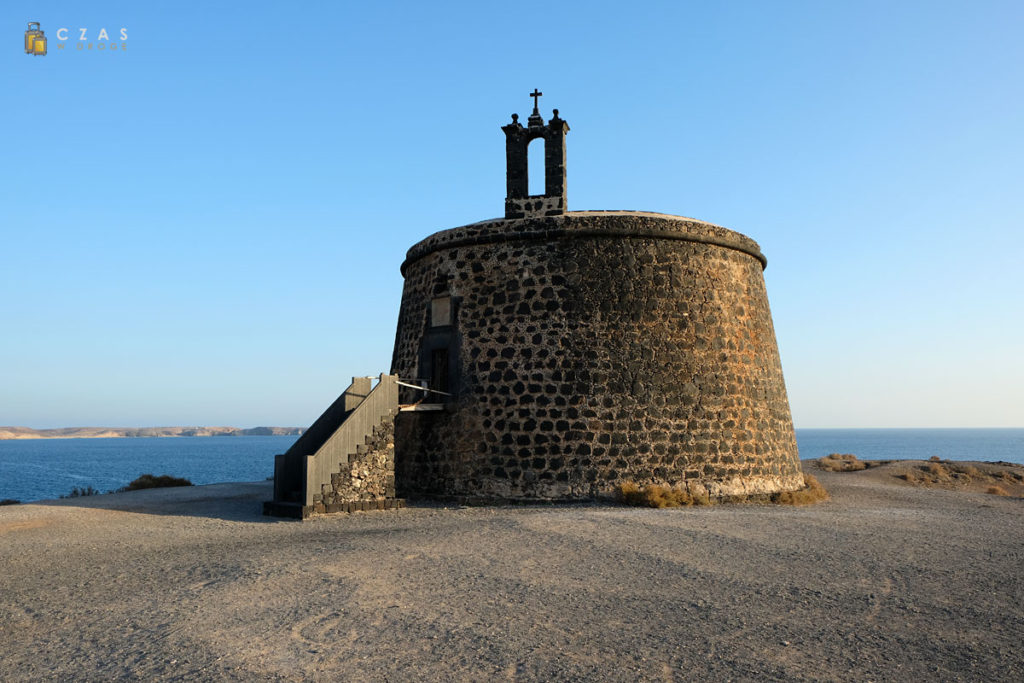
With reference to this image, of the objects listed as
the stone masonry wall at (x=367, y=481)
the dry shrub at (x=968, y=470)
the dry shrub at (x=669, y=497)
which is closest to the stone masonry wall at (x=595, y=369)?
the dry shrub at (x=669, y=497)

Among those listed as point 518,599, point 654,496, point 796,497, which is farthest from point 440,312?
point 518,599

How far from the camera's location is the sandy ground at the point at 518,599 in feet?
17.0

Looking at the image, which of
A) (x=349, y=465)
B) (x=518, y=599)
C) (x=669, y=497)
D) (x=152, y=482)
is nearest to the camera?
(x=518, y=599)

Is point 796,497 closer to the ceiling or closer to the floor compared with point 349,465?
closer to the floor

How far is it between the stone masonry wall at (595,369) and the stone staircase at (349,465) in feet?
5.12

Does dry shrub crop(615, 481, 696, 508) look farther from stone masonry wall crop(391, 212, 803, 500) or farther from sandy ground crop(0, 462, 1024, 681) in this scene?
sandy ground crop(0, 462, 1024, 681)

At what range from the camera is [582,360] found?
46.5ft

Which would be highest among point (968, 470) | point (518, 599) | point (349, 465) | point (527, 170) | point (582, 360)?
point (527, 170)

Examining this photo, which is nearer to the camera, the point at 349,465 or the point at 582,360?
the point at 349,465

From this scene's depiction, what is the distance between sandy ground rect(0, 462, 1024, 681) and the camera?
5172 mm

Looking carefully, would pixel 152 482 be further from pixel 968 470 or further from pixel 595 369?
pixel 968 470

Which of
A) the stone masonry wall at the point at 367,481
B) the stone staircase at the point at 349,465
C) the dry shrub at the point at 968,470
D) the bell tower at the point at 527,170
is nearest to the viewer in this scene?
the stone staircase at the point at 349,465

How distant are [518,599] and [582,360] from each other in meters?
7.80

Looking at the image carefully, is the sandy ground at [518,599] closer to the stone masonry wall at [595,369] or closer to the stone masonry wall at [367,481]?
the stone masonry wall at [367,481]
